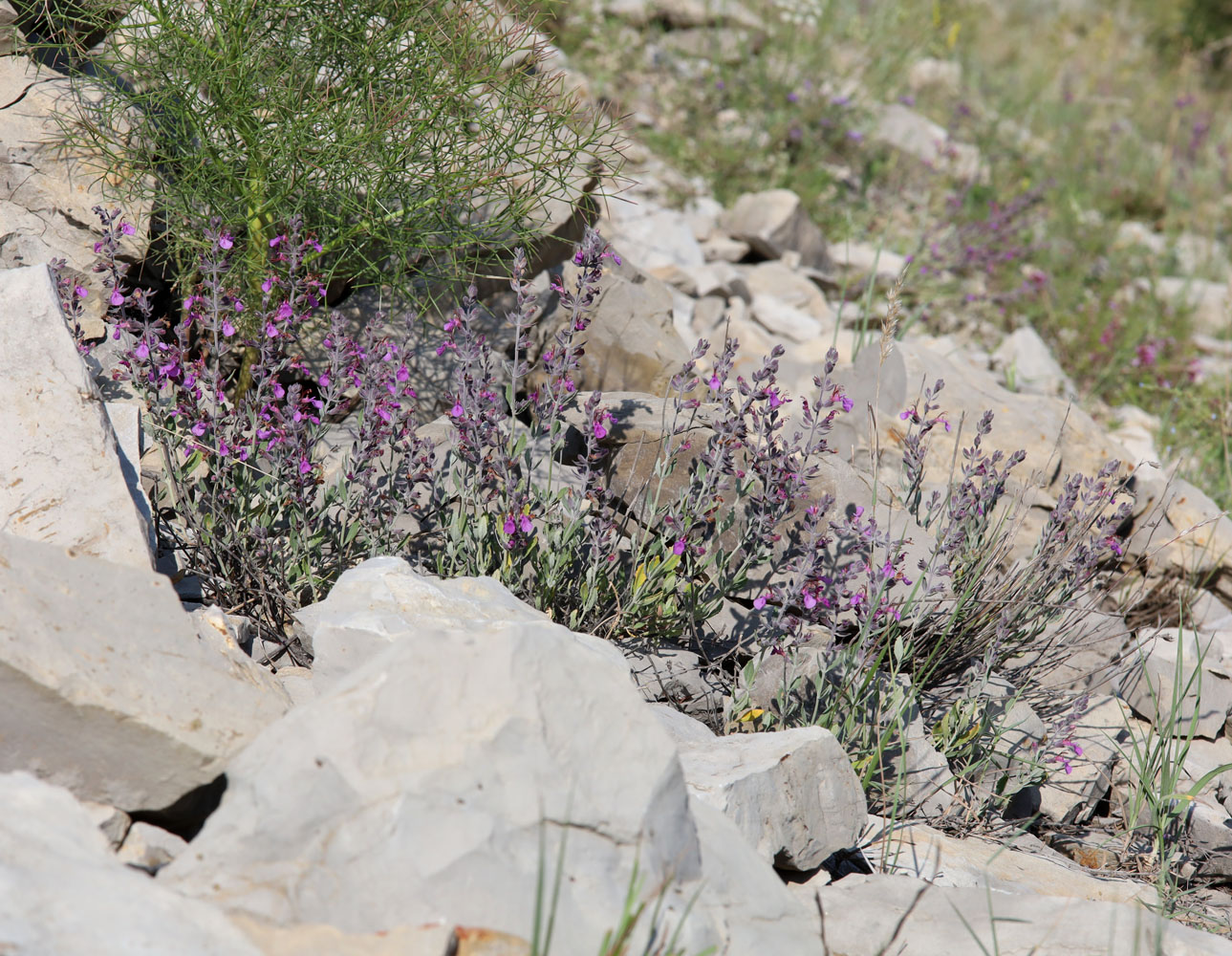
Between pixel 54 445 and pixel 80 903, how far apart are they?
1.27 meters

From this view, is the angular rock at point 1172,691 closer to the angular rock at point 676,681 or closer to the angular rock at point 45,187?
the angular rock at point 676,681

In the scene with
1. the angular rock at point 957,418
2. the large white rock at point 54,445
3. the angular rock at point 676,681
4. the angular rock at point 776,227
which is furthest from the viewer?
the angular rock at point 776,227

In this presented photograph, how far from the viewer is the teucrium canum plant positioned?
10.2 feet

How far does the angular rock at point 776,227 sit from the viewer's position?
5766mm

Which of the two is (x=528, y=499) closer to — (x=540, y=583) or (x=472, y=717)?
(x=540, y=583)

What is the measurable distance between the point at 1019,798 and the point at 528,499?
170 centimetres

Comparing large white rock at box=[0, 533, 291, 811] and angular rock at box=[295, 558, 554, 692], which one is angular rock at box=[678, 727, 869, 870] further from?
large white rock at box=[0, 533, 291, 811]

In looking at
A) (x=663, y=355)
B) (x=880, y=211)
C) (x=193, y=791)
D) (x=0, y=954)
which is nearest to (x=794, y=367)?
(x=663, y=355)

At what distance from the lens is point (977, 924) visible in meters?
2.05

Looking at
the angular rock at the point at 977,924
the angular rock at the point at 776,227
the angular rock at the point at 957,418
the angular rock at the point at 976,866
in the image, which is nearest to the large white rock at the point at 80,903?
the angular rock at the point at 977,924

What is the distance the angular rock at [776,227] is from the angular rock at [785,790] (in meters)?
3.98

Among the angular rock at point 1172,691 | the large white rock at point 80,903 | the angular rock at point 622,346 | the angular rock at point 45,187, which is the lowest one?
the angular rock at point 1172,691

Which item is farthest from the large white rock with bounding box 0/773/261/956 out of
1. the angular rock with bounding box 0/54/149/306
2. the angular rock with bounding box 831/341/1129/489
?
the angular rock with bounding box 831/341/1129/489

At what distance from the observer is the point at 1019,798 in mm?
2945
